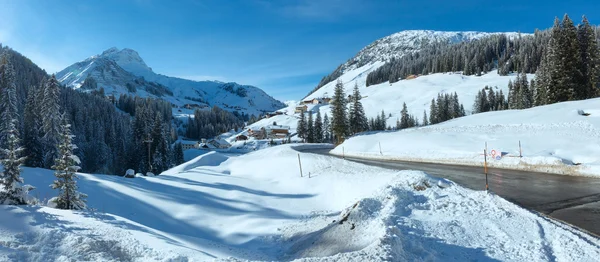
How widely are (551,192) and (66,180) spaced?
58.1 ft

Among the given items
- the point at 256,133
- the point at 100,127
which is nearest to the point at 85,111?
the point at 100,127

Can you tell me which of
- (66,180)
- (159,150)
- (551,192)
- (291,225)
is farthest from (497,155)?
(159,150)

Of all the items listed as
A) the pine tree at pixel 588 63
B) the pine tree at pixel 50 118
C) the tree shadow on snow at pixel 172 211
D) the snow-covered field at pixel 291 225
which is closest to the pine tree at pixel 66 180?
the tree shadow on snow at pixel 172 211

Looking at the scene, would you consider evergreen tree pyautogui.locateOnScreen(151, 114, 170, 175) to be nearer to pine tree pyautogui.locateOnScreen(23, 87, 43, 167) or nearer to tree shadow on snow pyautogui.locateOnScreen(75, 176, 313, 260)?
pine tree pyautogui.locateOnScreen(23, 87, 43, 167)

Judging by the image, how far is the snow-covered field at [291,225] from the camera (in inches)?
242

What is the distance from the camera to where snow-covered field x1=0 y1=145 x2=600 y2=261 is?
20.1 ft

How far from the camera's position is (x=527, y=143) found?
76.5 ft

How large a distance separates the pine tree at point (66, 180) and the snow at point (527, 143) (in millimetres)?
22526

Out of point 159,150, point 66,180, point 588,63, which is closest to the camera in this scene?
point 66,180

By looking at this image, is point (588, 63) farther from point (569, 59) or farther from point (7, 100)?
point (7, 100)

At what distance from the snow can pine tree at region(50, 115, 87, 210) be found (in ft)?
73.9

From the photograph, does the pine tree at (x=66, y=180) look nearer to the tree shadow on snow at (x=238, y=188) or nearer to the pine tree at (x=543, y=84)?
the tree shadow on snow at (x=238, y=188)

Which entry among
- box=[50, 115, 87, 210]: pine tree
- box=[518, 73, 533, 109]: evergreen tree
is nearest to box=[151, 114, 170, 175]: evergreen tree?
box=[50, 115, 87, 210]: pine tree

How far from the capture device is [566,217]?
905 cm
